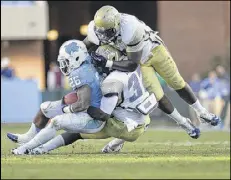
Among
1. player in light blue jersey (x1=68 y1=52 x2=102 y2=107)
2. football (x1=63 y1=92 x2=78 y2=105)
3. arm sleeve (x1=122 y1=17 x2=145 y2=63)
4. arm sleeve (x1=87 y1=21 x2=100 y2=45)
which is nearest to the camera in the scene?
player in light blue jersey (x1=68 y1=52 x2=102 y2=107)

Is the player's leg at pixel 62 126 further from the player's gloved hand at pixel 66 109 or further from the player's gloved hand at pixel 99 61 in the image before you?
the player's gloved hand at pixel 99 61

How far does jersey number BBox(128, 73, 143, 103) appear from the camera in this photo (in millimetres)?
10133

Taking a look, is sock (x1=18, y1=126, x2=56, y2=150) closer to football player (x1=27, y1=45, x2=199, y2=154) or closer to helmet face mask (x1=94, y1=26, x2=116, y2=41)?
football player (x1=27, y1=45, x2=199, y2=154)

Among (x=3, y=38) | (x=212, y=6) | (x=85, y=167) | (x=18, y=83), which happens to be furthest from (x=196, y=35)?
(x=85, y=167)

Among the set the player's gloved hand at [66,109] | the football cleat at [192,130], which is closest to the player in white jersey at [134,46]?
the football cleat at [192,130]

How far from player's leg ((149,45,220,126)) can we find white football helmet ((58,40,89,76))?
3.60 ft

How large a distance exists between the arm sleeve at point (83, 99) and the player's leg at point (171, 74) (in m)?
1.22

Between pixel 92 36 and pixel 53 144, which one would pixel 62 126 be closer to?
pixel 53 144

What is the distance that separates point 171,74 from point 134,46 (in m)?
1.05

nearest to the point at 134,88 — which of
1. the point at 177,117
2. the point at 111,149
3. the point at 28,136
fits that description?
the point at 111,149

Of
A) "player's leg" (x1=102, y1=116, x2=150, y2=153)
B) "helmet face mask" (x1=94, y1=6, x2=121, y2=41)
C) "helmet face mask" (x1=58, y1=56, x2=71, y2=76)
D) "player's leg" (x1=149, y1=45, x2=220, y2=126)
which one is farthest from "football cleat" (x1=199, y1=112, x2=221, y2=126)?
"helmet face mask" (x1=58, y1=56, x2=71, y2=76)

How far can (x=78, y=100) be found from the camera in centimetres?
992

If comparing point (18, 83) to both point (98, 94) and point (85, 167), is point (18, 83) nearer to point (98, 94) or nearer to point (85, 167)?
point (98, 94)

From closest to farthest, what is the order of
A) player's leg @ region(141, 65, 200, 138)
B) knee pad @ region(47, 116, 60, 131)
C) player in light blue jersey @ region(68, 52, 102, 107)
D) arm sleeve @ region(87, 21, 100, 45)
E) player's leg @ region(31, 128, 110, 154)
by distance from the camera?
knee pad @ region(47, 116, 60, 131) → player in light blue jersey @ region(68, 52, 102, 107) → player's leg @ region(31, 128, 110, 154) → arm sleeve @ region(87, 21, 100, 45) → player's leg @ region(141, 65, 200, 138)
